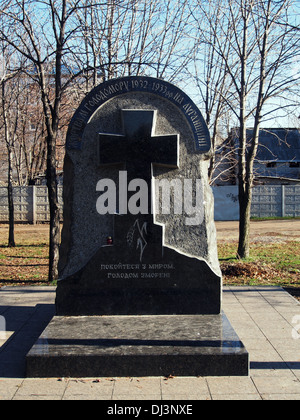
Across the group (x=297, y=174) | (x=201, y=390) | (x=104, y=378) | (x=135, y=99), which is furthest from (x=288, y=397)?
(x=297, y=174)

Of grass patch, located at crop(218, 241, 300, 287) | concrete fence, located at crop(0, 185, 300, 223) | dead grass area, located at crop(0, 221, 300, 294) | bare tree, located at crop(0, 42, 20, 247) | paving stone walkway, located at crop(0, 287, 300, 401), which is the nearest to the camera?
paving stone walkway, located at crop(0, 287, 300, 401)

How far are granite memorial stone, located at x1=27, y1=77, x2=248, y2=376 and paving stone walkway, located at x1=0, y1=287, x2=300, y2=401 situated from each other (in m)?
0.61

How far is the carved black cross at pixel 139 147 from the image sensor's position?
5.39 m

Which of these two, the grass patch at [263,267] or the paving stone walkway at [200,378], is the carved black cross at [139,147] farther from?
the grass patch at [263,267]

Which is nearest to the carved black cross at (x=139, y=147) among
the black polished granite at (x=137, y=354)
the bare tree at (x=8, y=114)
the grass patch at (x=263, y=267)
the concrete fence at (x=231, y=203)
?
the black polished granite at (x=137, y=354)

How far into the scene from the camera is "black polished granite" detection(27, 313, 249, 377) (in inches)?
167

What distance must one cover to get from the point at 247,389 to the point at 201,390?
39 centimetres

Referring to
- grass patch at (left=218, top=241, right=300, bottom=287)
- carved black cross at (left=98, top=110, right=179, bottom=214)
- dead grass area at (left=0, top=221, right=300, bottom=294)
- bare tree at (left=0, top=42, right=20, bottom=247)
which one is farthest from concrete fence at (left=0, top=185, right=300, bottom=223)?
carved black cross at (left=98, top=110, right=179, bottom=214)

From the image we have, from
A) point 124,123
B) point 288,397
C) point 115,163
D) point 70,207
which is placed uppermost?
point 124,123

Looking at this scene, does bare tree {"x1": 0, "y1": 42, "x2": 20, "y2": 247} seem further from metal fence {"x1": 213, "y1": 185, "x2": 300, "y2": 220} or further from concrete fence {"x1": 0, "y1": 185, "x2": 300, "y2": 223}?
metal fence {"x1": 213, "y1": 185, "x2": 300, "y2": 220}

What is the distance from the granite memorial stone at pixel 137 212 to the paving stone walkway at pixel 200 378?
1.99 feet

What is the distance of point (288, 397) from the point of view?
12.6ft

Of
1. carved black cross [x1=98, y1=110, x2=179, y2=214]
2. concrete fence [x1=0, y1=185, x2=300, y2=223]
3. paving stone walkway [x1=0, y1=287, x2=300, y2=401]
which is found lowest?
paving stone walkway [x1=0, y1=287, x2=300, y2=401]

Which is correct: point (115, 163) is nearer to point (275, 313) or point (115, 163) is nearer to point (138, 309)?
Answer: point (138, 309)
